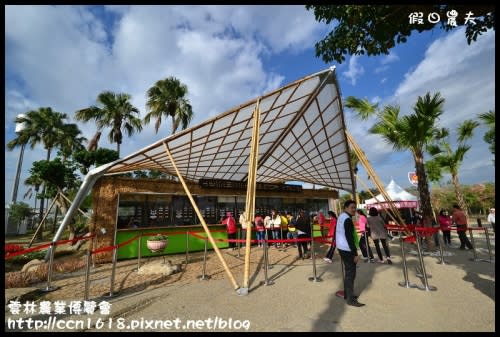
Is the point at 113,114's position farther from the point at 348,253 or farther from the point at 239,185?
the point at 348,253

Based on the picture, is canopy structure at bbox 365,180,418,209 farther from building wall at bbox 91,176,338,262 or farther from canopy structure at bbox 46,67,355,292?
building wall at bbox 91,176,338,262

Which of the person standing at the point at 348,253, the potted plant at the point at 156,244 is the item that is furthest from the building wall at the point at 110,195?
the person standing at the point at 348,253

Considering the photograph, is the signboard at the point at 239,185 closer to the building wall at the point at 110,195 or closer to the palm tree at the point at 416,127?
the building wall at the point at 110,195

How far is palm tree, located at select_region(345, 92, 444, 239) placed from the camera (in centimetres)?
935

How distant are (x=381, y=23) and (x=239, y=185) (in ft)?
31.1

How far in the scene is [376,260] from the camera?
25.3 feet

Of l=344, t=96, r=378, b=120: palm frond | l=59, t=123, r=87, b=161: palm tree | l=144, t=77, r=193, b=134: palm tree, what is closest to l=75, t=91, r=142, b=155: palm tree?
l=144, t=77, r=193, b=134: palm tree

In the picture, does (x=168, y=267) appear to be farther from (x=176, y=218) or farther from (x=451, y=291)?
(x=451, y=291)

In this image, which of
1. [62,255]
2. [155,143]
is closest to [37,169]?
[62,255]

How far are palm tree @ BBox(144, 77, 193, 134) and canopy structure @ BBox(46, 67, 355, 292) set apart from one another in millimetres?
7110

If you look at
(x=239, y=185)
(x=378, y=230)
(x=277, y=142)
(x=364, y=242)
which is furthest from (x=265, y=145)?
(x=378, y=230)

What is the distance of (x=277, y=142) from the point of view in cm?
1170

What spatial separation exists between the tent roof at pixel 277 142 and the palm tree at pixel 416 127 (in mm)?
1664

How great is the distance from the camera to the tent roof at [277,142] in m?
7.84
